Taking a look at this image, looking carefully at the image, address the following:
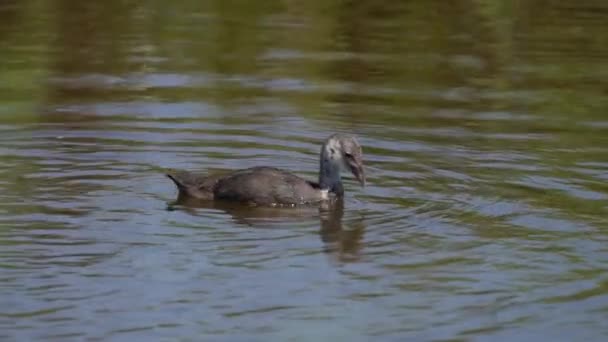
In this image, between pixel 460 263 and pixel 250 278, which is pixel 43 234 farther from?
pixel 460 263

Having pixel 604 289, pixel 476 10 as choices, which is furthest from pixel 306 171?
pixel 476 10

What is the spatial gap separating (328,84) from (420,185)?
4122mm

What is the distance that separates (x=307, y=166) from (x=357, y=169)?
127cm

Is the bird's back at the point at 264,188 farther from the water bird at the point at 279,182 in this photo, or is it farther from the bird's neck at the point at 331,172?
the bird's neck at the point at 331,172

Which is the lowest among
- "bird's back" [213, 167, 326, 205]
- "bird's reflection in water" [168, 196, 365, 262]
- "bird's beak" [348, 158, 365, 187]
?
"bird's reflection in water" [168, 196, 365, 262]

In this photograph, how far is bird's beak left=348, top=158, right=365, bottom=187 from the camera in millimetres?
13523

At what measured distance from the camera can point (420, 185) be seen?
1370 centimetres

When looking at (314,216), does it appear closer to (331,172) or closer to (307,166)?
(331,172)

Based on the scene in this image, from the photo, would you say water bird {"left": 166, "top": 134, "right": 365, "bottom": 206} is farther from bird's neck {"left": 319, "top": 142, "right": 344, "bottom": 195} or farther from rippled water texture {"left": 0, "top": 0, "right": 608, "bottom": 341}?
rippled water texture {"left": 0, "top": 0, "right": 608, "bottom": 341}

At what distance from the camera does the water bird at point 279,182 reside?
1341cm

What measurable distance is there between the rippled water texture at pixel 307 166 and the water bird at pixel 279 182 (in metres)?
0.17

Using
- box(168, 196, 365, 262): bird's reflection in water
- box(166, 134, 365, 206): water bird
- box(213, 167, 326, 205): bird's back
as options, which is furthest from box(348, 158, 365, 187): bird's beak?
box(213, 167, 326, 205): bird's back

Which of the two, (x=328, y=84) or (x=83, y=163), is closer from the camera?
(x=83, y=163)

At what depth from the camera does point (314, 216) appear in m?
13.2
